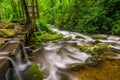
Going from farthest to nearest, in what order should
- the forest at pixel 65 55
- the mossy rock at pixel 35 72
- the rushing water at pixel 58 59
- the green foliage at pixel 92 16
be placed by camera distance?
1. the green foliage at pixel 92 16
2. the rushing water at pixel 58 59
3. the forest at pixel 65 55
4. the mossy rock at pixel 35 72

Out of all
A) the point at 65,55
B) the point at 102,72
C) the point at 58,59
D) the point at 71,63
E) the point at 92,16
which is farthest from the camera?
the point at 92,16

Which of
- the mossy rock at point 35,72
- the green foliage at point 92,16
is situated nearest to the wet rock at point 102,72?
the mossy rock at point 35,72

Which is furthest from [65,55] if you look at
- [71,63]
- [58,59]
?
[71,63]

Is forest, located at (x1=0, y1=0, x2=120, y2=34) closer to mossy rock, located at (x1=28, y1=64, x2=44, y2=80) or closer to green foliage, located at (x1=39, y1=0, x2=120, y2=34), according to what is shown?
green foliage, located at (x1=39, y1=0, x2=120, y2=34)

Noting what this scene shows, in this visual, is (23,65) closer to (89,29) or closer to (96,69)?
(96,69)

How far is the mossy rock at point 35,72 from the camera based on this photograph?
5740 mm

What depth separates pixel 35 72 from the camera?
6.19m

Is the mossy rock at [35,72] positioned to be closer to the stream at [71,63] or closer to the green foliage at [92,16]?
the stream at [71,63]

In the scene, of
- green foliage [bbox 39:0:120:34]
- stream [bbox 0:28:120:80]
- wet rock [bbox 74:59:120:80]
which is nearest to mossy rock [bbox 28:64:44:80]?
Result: stream [bbox 0:28:120:80]

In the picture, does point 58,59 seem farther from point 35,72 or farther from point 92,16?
point 92,16

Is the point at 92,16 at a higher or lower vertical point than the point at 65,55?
higher

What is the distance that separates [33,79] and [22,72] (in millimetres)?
884

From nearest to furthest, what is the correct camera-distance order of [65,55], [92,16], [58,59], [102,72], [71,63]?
1. [102,72]
2. [71,63]
3. [58,59]
4. [65,55]
5. [92,16]

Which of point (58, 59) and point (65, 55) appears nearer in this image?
point (58, 59)
